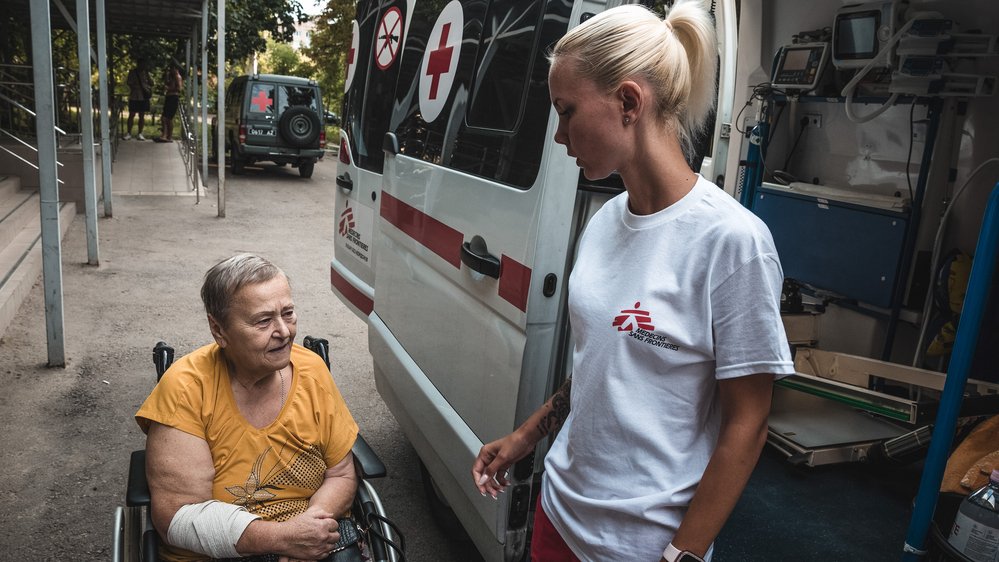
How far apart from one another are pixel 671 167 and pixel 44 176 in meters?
4.70

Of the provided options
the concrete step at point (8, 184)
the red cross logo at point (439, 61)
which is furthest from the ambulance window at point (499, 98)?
the concrete step at point (8, 184)

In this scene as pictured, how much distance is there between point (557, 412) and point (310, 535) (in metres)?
0.82

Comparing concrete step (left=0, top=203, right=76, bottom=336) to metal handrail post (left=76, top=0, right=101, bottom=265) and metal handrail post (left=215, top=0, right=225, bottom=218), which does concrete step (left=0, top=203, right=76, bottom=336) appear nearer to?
metal handrail post (left=76, top=0, right=101, bottom=265)

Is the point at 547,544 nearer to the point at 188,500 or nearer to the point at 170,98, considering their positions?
the point at 188,500

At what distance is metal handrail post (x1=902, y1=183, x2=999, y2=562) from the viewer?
1.72 m

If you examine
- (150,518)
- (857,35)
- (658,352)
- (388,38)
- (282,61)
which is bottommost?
(150,518)

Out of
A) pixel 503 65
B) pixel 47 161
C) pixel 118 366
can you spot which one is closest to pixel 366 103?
pixel 47 161

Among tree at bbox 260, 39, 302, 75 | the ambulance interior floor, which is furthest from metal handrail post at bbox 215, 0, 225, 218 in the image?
tree at bbox 260, 39, 302, 75

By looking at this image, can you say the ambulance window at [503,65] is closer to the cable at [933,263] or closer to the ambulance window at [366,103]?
the ambulance window at [366,103]

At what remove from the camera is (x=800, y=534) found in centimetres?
301

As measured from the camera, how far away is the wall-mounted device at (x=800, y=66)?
4184 millimetres

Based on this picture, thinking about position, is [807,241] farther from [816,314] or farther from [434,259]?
[434,259]

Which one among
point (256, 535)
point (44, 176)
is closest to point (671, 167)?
point (256, 535)

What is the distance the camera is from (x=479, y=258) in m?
2.54
